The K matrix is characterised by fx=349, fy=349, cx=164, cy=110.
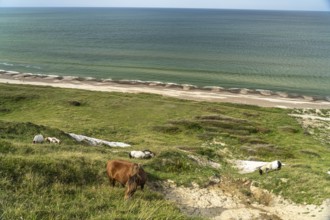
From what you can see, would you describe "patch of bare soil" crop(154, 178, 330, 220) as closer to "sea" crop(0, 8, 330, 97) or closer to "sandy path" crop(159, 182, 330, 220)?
"sandy path" crop(159, 182, 330, 220)

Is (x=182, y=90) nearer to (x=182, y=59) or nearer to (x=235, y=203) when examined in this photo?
(x=182, y=59)

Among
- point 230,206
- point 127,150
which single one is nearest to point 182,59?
point 127,150

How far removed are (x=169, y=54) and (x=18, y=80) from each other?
199 feet

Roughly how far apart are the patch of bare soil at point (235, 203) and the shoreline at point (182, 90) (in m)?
52.6

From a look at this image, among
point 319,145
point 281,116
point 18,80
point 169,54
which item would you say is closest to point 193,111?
point 281,116

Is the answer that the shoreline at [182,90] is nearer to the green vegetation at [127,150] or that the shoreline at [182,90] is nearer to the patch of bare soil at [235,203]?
the green vegetation at [127,150]

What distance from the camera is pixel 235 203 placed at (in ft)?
58.7

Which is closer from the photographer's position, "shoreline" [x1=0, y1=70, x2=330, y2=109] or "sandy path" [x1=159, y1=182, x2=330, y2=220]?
"sandy path" [x1=159, y1=182, x2=330, y2=220]

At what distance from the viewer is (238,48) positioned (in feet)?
497

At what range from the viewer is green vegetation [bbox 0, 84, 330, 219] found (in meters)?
12.6

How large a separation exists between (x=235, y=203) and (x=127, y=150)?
11.4 m

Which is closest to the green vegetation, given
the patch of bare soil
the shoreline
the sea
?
the patch of bare soil

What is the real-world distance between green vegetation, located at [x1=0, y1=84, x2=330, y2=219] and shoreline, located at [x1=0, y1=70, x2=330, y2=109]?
8941 millimetres

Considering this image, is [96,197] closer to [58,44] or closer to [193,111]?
[193,111]
